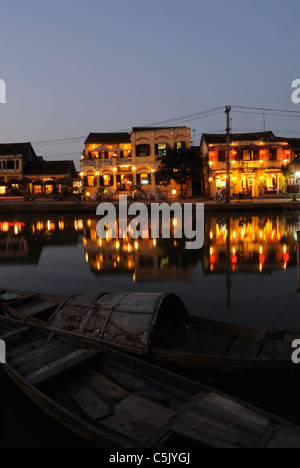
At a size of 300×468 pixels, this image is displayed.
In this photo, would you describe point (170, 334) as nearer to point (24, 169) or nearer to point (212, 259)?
point (212, 259)

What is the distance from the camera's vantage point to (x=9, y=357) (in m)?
6.61

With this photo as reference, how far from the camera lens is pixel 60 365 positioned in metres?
5.93

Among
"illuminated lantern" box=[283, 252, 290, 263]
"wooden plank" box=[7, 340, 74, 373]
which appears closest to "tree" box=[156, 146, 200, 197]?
"illuminated lantern" box=[283, 252, 290, 263]

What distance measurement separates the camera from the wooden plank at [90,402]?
4.98 meters

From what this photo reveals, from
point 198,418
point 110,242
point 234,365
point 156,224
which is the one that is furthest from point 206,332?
point 156,224

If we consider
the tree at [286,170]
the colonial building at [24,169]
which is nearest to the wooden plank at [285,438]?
the tree at [286,170]

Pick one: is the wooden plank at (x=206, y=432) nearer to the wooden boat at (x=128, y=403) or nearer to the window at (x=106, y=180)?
the wooden boat at (x=128, y=403)

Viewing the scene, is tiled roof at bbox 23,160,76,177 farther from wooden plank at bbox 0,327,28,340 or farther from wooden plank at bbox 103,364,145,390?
wooden plank at bbox 103,364,145,390

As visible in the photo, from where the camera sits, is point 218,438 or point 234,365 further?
point 234,365

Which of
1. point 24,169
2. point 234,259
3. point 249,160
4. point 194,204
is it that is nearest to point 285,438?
point 234,259

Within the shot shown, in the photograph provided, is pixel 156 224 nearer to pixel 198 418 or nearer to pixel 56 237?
pixel 56 237

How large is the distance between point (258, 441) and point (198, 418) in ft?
2.60

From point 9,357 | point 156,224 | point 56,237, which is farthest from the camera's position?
point 156,224
